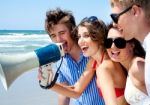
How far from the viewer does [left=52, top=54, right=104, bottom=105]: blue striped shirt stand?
302cm

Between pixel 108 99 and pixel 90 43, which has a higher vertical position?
pixel 90 43

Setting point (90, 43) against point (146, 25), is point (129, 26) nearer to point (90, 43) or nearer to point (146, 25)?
point (146, 25)

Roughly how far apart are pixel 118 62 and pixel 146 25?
0.88m

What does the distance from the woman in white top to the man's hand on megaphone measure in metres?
0.49

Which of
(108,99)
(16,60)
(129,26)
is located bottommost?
(108,99)

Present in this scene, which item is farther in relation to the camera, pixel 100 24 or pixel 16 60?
pixel 100 24

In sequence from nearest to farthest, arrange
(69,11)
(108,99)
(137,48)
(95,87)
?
(108,99), (137,48), (95,87), (69,11)

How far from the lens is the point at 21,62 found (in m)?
1.91

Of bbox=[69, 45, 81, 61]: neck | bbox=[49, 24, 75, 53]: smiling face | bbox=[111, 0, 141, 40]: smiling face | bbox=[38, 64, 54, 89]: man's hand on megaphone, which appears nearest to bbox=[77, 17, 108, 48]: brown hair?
bbox=[49, 24, 75, 53]: smiling face

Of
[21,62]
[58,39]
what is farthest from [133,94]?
[58,39]

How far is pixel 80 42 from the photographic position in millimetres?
2781

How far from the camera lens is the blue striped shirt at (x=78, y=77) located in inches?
119

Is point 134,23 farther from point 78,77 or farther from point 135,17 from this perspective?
point 78,77

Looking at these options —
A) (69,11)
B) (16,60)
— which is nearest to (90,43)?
(69,11)
